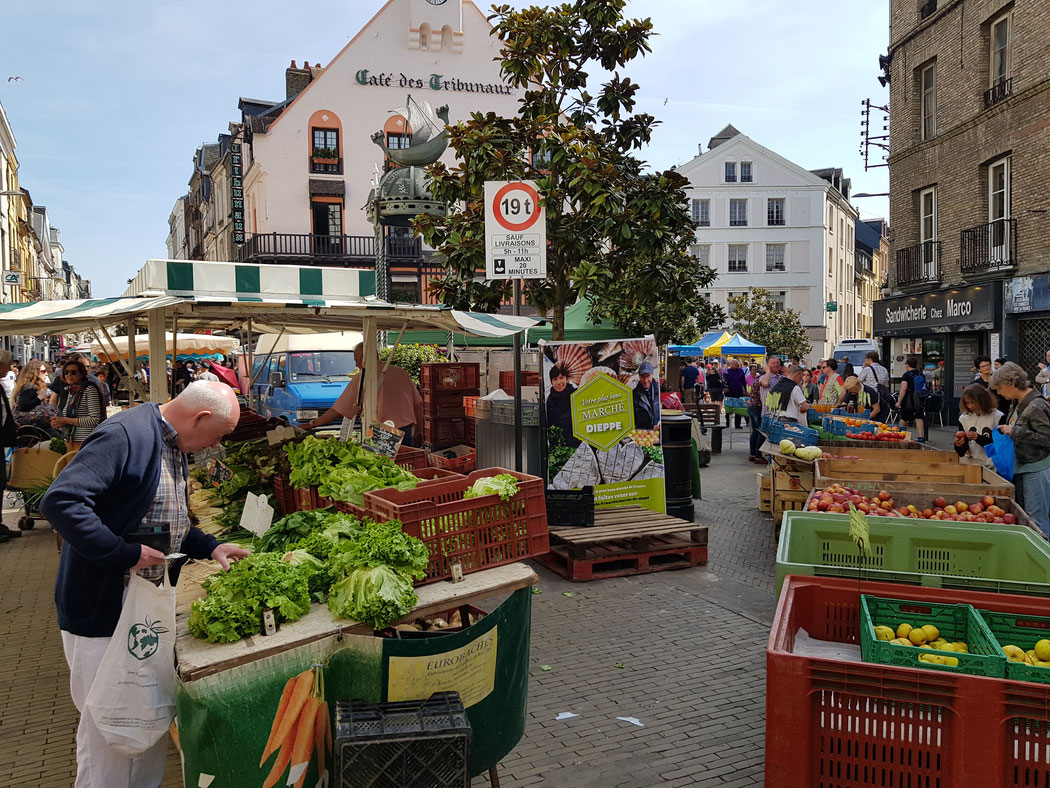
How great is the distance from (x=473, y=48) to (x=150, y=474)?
36.8m

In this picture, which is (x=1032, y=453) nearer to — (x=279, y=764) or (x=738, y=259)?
(x=279, y=764)

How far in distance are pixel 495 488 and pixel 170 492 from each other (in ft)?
6.09

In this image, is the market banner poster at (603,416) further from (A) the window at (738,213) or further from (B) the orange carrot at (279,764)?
(A) the window at (738,213)

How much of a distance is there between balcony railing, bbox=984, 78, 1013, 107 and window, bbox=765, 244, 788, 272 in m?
29.6

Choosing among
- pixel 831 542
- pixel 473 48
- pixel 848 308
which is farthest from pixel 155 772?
pixel 848 308

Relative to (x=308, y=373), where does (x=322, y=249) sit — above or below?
above

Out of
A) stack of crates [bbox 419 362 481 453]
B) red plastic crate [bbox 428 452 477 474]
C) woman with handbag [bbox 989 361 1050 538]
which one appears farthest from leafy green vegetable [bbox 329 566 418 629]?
stack of crates [bbox 419 362 481 453]

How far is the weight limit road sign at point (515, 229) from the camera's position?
714cm

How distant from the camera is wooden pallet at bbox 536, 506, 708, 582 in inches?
286

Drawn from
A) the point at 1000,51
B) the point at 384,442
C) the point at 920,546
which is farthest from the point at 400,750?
the point at 1000,51

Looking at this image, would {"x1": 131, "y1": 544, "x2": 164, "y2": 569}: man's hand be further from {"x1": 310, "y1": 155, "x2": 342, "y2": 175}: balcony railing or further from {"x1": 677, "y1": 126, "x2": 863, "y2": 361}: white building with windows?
{"x1": 677, "y1": 126, "x2": 863, "y2": 361}: white building with windows

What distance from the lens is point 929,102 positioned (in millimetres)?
23062

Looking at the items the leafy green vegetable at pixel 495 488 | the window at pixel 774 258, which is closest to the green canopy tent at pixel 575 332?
the leafy green vegetable at pixel 495 488

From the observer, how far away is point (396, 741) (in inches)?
112
